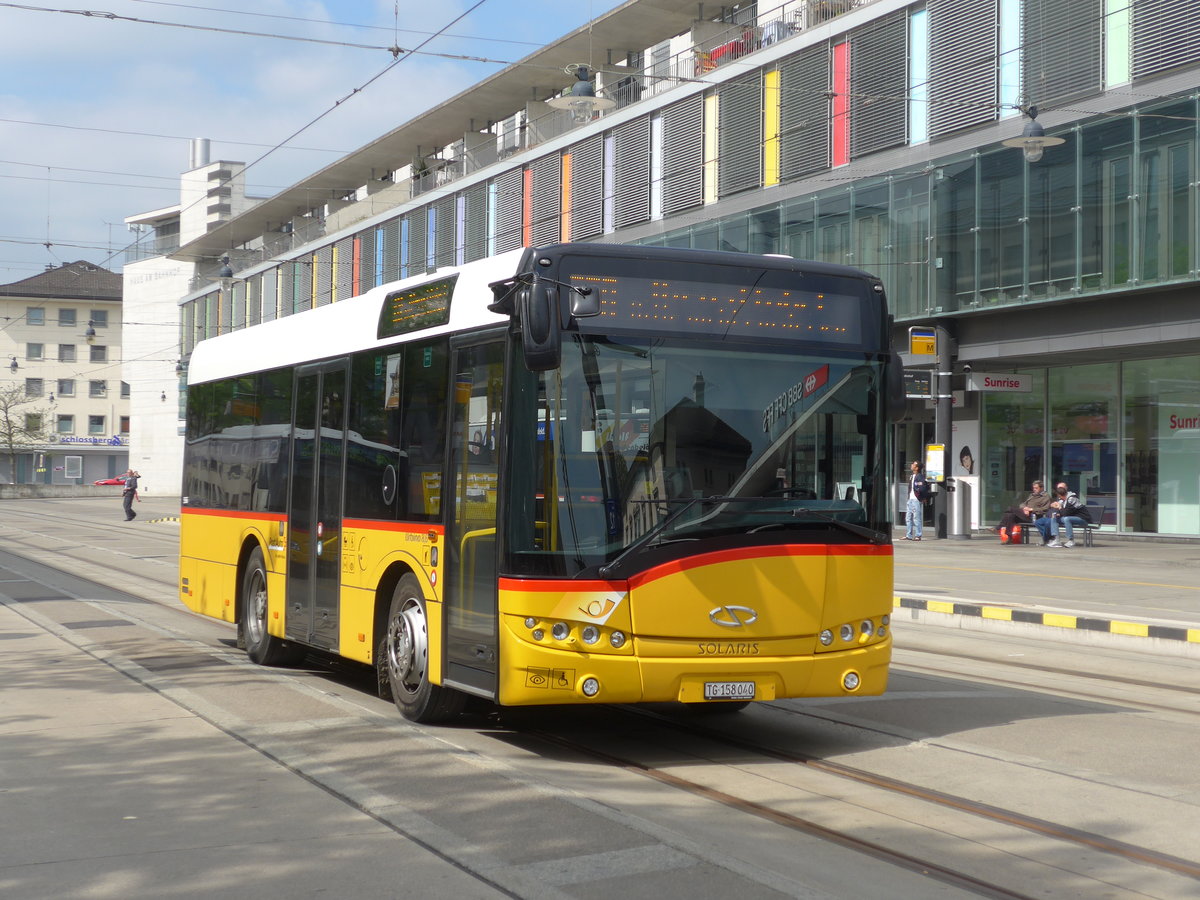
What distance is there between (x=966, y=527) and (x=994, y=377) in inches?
136

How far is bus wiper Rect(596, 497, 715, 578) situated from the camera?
739 cm

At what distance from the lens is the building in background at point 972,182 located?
27.2 metres

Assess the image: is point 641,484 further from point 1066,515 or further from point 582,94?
point 582,94

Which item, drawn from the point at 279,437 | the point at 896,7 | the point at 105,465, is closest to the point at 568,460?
the point at 279,437

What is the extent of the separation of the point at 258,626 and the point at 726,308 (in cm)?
578

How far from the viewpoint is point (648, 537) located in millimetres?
7438

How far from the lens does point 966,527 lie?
107 ft

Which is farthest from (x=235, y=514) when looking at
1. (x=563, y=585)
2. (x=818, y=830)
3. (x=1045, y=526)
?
(x=1045, y=526)

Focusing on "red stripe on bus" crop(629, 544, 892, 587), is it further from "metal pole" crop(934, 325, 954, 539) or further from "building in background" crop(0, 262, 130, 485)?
"building in background" crop(0, 262, 130, 485)

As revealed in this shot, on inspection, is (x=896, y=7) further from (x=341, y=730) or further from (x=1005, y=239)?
(x=341, y=730)

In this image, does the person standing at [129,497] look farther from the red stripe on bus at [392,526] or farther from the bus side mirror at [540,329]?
the bus side mirror at [540,329]

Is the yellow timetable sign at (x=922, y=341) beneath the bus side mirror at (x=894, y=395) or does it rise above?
above

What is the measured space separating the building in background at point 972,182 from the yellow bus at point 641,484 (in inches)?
724

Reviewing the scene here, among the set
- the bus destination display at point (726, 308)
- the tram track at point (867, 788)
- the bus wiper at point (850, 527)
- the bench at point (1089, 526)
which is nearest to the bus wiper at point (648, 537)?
the bus wiper at point (850, 527)
